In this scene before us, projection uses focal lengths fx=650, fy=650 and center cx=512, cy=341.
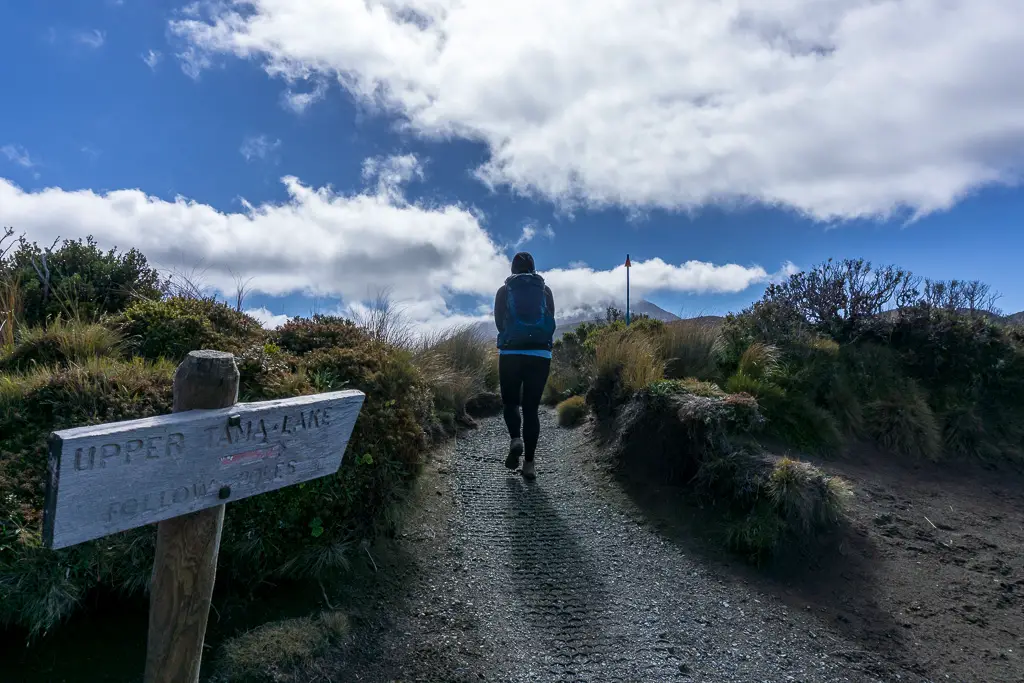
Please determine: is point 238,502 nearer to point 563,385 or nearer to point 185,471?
point 185,471

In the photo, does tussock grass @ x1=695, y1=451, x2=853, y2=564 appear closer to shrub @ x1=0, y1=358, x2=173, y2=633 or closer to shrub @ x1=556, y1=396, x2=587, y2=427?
shrub @ x1=556, y1=396, x2=587, y2=427

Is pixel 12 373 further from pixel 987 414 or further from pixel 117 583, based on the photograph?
pixel 987 414

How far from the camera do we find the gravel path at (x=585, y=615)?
4043mm

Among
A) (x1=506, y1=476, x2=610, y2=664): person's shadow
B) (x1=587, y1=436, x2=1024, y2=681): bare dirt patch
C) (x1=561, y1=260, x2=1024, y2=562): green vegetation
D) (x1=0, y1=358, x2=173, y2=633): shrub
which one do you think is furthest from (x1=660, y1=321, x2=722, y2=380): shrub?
(x1=0, y1=358, x2=173, y2=633): shrub

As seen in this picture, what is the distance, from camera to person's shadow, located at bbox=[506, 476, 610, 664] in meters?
4.38

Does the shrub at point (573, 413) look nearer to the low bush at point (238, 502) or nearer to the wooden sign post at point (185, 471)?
the low bush at point (238, 502)

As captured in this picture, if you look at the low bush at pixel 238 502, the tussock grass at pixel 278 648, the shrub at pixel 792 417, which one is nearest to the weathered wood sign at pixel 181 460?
the tussock grass at pixel 278 648

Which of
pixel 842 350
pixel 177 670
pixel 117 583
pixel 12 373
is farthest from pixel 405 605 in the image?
pixel 842 350

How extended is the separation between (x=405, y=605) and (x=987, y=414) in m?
9.39

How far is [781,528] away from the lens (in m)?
5.61

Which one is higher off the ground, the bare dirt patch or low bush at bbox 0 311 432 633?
low bush at bbox 0 311 432 633

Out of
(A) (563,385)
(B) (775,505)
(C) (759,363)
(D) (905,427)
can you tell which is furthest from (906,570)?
(A) (563,385)

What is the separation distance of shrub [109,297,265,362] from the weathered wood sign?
3610 mm

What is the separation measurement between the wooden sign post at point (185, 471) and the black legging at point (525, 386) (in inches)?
156
